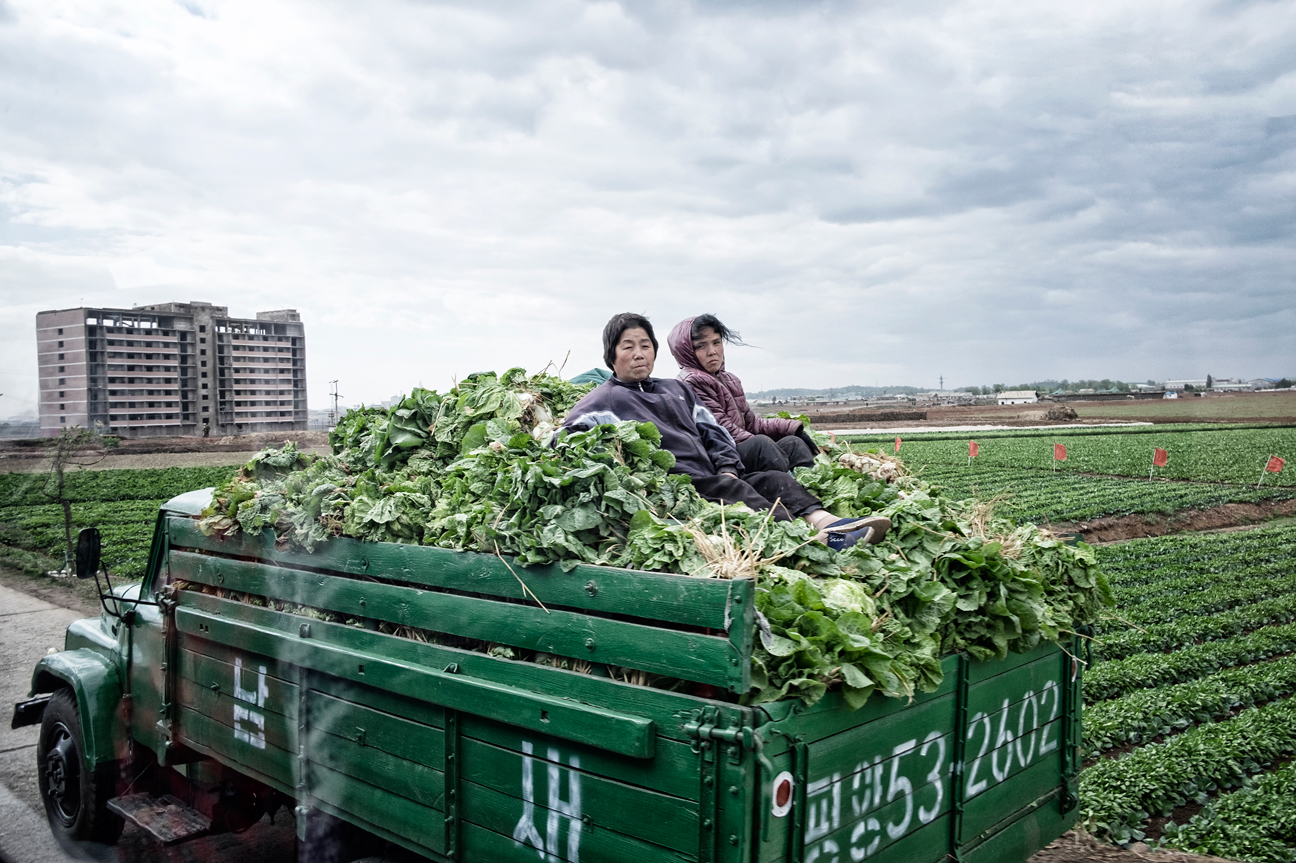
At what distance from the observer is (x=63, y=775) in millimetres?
5527

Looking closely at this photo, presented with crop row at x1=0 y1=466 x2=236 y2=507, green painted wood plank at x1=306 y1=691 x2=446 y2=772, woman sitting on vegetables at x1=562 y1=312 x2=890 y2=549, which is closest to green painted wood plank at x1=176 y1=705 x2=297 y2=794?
green painted wood plank at x1=306 y1=691 x2=446 y2=772

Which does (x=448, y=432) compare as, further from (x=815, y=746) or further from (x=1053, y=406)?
(x=1053, y=406)

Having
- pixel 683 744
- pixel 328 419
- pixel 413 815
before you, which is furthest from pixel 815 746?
pixel 328 419

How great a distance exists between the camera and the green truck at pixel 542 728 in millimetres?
2428

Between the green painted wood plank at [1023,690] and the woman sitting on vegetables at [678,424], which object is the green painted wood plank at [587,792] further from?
the woman sitting on vegetables at [678,424]

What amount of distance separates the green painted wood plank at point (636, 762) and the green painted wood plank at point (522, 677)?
0.05m

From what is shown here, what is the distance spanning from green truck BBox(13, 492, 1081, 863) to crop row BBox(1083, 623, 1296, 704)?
19.6 feet

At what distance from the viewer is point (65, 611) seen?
538 inches

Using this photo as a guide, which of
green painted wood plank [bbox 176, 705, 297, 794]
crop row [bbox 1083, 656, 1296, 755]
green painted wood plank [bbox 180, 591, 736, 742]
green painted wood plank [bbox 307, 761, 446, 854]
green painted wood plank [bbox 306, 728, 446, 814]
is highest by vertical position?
green painted wood plank [bbox 180, 591, 736, 742]

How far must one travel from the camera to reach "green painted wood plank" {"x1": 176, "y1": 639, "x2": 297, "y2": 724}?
3.91 meters

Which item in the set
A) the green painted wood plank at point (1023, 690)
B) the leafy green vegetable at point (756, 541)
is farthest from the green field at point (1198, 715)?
the leafy green vegetable at point (756, 541)

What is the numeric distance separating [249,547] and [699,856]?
3.18 meters

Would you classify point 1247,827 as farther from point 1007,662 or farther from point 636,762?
point 636,762

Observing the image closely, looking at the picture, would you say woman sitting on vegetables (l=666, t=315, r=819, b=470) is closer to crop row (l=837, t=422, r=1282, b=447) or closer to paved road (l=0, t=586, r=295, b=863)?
paved road (l=0, t=586, r=295, b=863)
